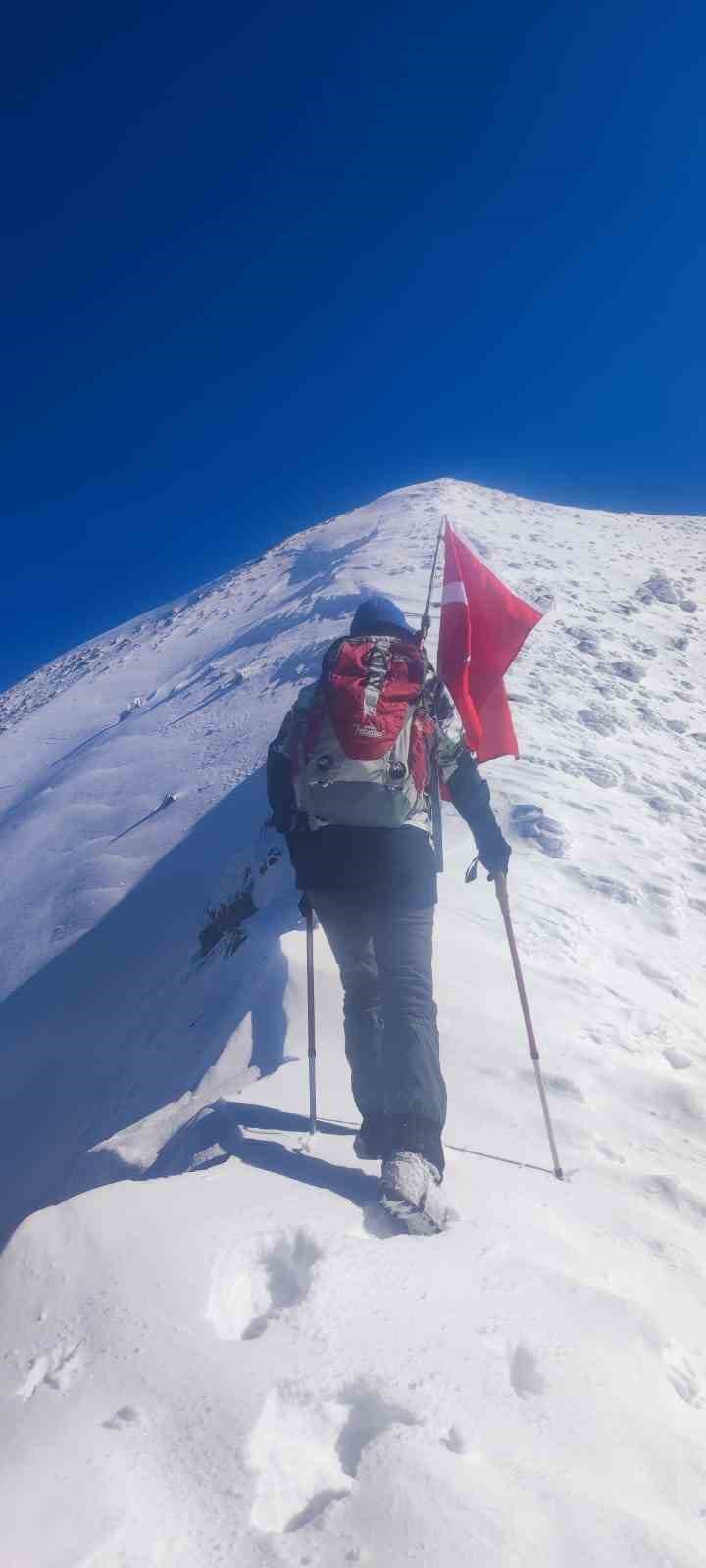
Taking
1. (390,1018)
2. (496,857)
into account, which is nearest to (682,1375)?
(390,1018)

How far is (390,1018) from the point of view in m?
3.46

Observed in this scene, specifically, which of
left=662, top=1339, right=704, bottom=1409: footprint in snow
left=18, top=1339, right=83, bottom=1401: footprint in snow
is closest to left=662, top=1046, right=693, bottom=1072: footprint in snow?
left=662, top=1339, right=704, bottom=1409: footprint in snow

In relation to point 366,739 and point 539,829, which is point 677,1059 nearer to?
point 366,739

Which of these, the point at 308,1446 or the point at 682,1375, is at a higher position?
the point at 308,1446

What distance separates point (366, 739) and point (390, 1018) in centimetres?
103

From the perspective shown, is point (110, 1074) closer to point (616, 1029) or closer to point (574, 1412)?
point (616, 1029)

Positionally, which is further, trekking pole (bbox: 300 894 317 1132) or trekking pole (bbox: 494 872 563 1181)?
trekking pole (bbox: 300 894 317 1132)

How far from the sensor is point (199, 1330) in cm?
231

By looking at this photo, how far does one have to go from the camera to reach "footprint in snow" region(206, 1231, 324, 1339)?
2.43 metres

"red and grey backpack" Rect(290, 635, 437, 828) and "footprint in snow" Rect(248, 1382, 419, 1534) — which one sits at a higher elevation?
"red and grey backpack" Rect(290, 635, 437, 828)

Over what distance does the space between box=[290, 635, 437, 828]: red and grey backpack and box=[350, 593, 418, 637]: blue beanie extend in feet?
0.84

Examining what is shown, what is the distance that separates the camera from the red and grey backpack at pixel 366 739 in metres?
3.54

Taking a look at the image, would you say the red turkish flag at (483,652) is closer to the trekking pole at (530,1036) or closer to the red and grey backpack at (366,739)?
the trekking pole at (530,1036)

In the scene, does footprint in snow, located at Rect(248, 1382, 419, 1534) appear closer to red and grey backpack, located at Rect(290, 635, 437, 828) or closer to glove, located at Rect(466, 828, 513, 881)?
red and grey backpack, located at Rect(290, 635, 437, 828)
